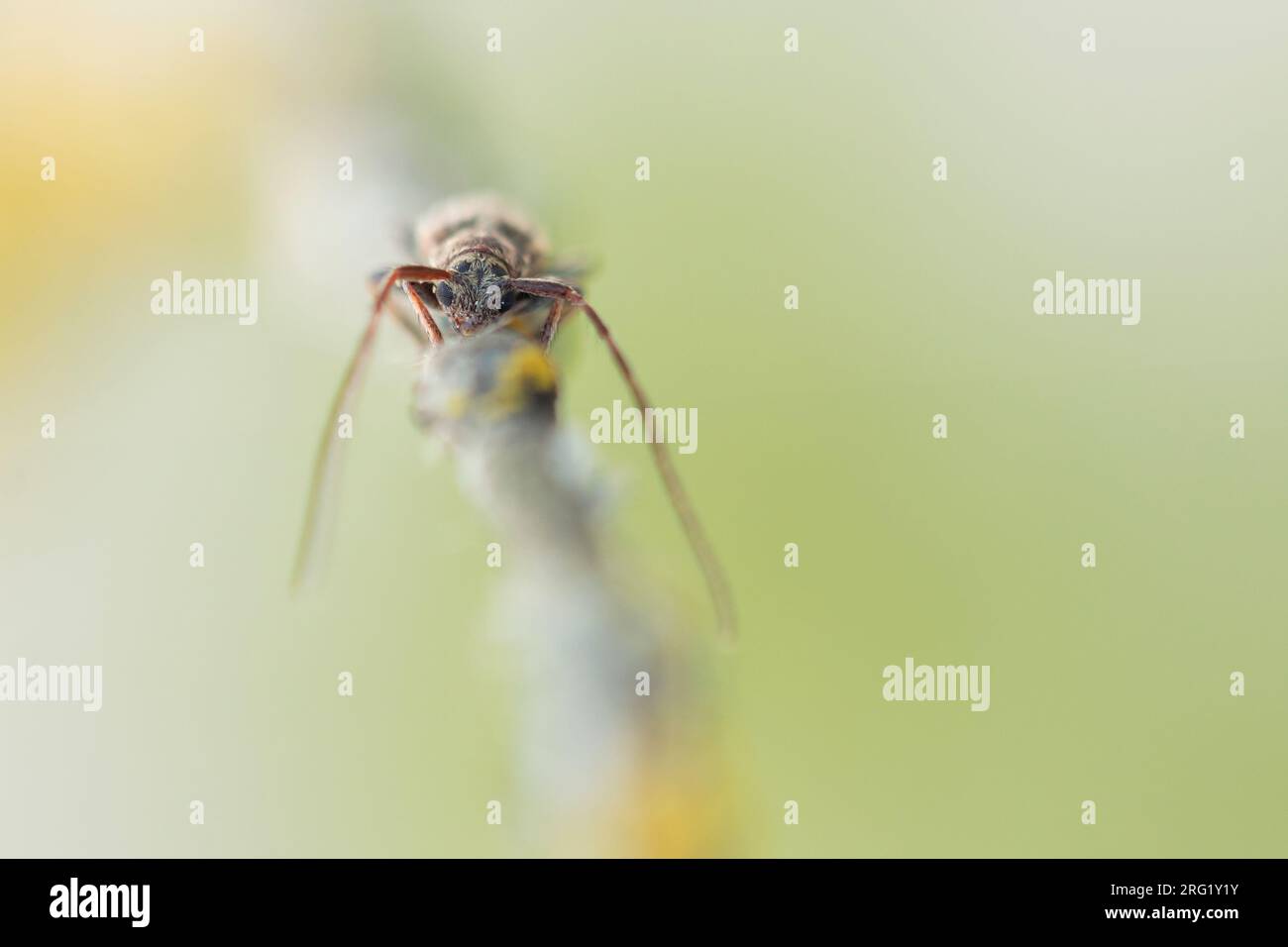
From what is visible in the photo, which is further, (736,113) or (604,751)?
(736,113)

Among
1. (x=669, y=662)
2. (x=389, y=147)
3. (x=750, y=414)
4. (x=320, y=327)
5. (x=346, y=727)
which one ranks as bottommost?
(x=346, y=727)

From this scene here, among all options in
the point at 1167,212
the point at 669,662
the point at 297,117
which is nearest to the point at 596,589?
the point at 669,662

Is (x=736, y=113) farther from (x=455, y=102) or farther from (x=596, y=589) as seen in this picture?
(x=596, y=589)

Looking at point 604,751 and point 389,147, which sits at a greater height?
point 389,147

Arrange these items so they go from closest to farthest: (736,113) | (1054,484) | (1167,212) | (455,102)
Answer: (455,102) < (1054,484) < (1167,212) < (736,113)

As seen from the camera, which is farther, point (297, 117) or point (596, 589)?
point (297, 117)

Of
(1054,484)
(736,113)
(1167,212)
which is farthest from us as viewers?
(736,113)

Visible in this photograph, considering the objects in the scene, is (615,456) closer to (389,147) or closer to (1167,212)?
(389,147)

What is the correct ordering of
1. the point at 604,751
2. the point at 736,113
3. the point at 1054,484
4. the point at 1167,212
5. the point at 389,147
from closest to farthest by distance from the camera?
→ the point at 604,751, the point at 389,147, the point at 1054,484, the point at 1167,212, the point at 736,113

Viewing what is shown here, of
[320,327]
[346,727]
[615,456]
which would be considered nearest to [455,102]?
[320,327]
